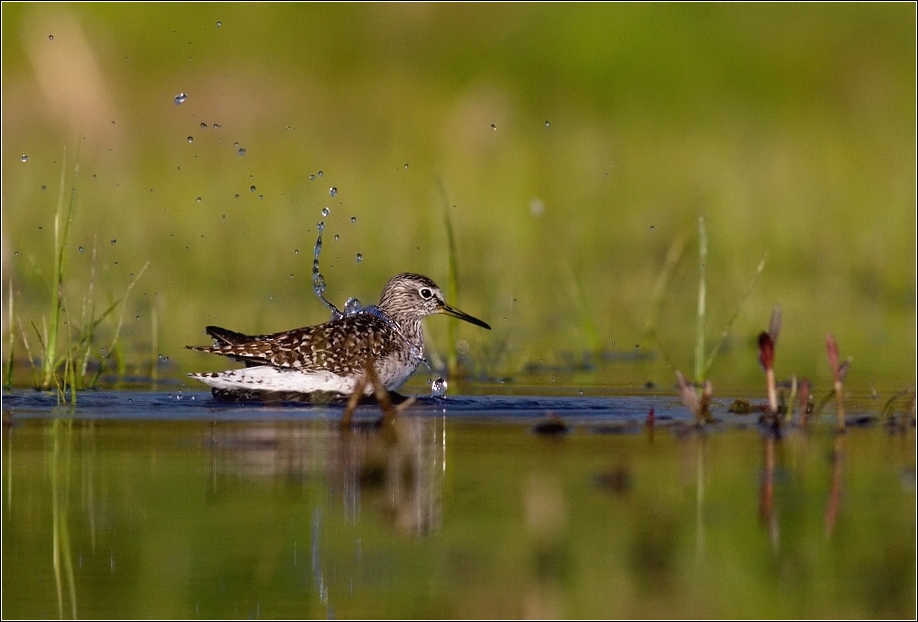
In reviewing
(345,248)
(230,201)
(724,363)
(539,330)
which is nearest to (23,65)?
(230,201)

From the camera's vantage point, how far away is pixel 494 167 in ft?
64.7

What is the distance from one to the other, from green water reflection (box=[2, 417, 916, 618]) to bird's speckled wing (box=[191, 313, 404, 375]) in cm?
167

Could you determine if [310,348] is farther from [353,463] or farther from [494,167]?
[494,167]

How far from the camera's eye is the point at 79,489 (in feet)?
18.8

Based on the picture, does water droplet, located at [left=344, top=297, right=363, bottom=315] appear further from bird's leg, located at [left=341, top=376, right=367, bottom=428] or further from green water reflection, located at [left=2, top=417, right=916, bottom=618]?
green water reflection, located at [left=2, top=417, right=916, bottom=618]

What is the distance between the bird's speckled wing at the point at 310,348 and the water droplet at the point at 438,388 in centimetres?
33

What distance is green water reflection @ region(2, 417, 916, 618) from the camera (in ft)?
14.6

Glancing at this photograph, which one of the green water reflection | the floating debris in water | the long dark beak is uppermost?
the long dark beak

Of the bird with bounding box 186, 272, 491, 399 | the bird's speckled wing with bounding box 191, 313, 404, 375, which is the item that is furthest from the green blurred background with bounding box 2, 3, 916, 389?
the bird's speckled wing with bounding box 191, 313, 404, 375

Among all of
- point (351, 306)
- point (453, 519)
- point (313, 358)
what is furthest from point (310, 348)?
point (453, 519)

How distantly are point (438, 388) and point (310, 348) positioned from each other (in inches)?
29.0

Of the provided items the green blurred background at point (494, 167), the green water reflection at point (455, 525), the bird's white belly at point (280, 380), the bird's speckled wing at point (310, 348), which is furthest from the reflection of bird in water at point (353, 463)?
the green blurred background at point (494, 167)

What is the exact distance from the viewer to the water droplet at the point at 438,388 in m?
8.73

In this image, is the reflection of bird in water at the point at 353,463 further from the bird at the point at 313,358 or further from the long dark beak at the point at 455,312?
the long dark beak at the point at 455,312
